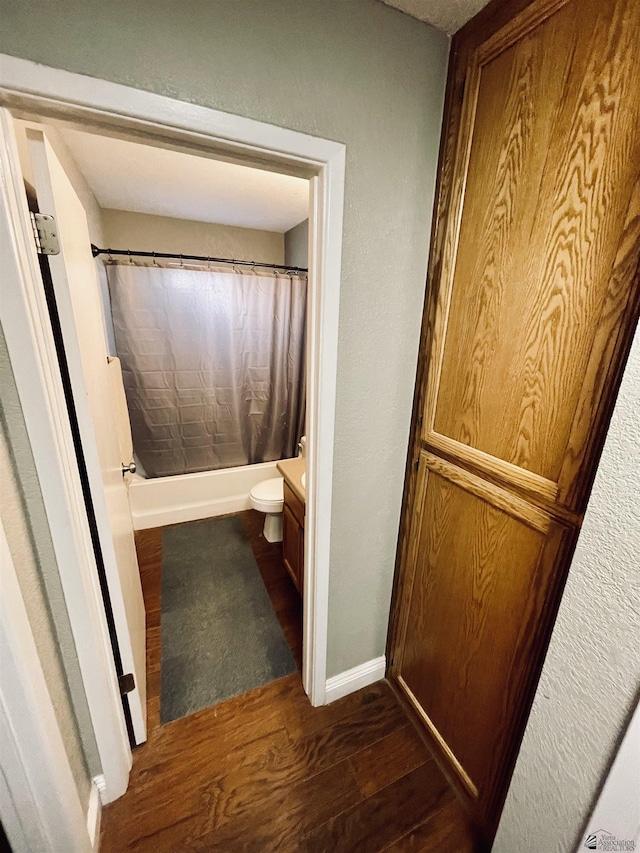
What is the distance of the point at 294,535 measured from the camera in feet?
5.74

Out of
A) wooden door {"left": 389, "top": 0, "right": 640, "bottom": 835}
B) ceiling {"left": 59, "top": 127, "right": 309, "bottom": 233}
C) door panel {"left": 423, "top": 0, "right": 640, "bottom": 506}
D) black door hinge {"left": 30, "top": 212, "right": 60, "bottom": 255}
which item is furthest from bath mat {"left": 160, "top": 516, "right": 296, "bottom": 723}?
ceiling {"left": 59, "top": 127, "right": 309, "bottom": 233}

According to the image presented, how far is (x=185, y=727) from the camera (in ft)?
4.26

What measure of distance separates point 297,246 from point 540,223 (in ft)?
7.78

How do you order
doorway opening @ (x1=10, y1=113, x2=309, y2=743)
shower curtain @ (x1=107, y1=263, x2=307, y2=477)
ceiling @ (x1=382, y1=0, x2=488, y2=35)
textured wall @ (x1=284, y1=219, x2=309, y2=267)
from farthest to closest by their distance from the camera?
textured wall @ (x1=284, y1=219, x2=309, y2=267) < shower curtain @ (x1=107, y1=263, x2=307, y2=477) < doorway opening @ (x1=10, y1=113, x2=309, y2=743) < ceiling @ (x1=382, y1=0, x2=488, y2=35)

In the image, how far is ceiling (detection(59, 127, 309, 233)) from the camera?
159cm

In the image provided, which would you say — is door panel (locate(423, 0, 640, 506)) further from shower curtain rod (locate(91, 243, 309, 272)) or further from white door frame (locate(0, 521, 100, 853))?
shower curtain rod (locate(91, 243, 309, 272))

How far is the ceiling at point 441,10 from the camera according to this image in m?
0.82

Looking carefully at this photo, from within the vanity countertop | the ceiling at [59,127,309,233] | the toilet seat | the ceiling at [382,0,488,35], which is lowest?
the toilet seat

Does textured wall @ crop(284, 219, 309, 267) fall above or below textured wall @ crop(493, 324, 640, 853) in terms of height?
above

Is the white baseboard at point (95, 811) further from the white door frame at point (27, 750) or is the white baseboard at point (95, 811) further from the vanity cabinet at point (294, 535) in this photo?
the vanity cabinet at point (294, 535)

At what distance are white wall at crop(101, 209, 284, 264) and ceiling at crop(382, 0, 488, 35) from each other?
219 centimetres

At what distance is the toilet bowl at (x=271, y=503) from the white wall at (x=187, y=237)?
76.7 inches

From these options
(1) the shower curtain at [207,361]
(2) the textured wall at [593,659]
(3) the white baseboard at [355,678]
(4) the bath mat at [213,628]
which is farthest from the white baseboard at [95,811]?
(1) the shower curtain at [207,361]

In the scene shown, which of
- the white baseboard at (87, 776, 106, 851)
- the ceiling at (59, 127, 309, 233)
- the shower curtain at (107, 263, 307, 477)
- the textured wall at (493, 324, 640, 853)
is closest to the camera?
the textured wall at (493, 324, 640, 853)
